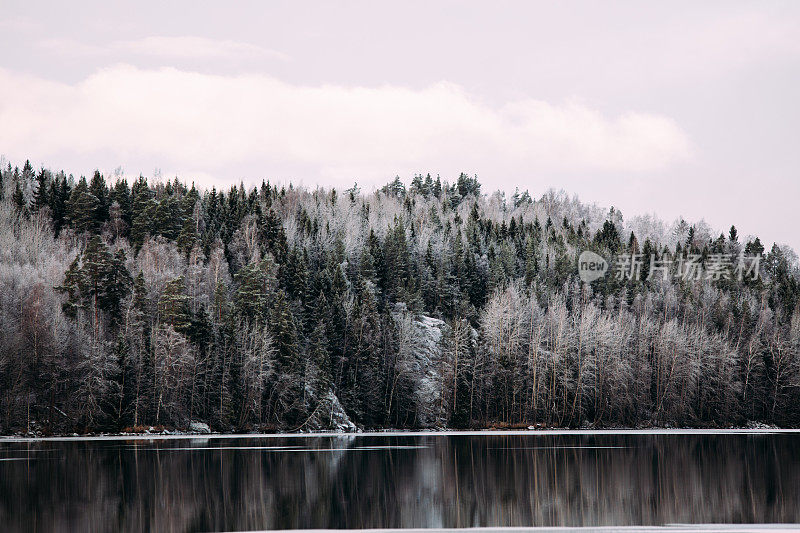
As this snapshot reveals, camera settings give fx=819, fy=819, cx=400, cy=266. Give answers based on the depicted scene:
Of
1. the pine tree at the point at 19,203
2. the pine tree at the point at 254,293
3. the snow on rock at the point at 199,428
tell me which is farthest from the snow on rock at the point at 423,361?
the pine tree at the point at 19,203

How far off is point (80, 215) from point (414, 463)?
10168 cm

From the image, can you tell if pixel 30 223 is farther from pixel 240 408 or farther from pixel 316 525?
pixel 316 525

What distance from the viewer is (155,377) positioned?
88.6 meters

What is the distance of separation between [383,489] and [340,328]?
76.4m

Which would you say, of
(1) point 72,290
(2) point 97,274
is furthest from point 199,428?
(2) point 97,274

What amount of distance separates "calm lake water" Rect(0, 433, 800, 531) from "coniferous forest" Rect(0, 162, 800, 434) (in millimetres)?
31888

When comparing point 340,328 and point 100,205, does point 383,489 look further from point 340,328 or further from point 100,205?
point 100,205

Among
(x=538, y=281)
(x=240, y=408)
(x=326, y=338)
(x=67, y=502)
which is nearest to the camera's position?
(x=67, y=502)

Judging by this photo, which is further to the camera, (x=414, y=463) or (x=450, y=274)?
(x=450, y=274)

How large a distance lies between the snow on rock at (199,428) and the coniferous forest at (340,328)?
109 centimetres

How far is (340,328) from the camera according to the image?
112312 mm

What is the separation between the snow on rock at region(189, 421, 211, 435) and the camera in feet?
294

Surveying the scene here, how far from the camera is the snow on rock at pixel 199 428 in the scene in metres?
89.7

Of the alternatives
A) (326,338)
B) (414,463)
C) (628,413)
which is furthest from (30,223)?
(414,463)
